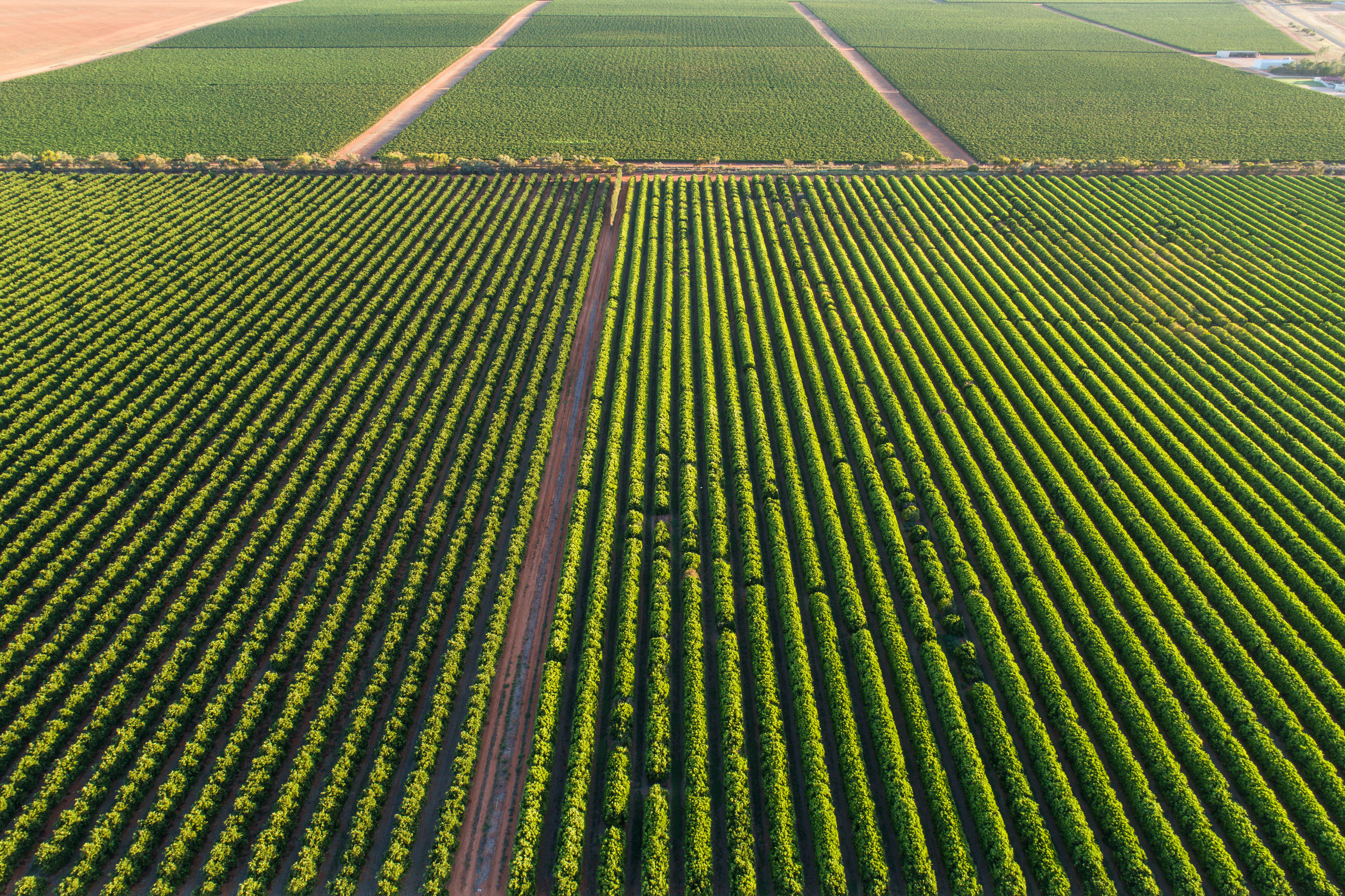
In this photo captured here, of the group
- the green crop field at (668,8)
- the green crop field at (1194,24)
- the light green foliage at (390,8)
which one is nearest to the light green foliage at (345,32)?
the light green foliage at (390,8)

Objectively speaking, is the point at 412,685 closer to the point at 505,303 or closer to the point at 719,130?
the point at 505,303

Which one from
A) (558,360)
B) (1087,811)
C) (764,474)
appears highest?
(558,360)

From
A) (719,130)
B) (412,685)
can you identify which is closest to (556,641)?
(412,685)

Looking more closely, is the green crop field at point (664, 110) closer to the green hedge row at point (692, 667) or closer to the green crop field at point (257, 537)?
the green crop field at point (257, 537)

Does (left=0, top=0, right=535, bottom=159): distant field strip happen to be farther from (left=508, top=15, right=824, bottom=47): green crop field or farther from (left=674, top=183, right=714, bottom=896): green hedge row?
(left=674, top=183, right=714, bottom=896): green hedge row

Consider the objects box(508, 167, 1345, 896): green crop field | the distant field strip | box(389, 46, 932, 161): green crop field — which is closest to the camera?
box(508, 167, 1345, 896): green crop field

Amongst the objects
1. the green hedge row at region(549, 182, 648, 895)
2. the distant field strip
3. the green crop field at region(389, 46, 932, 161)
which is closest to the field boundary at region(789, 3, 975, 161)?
the green crop field at region(389, 46, 932, 161)
